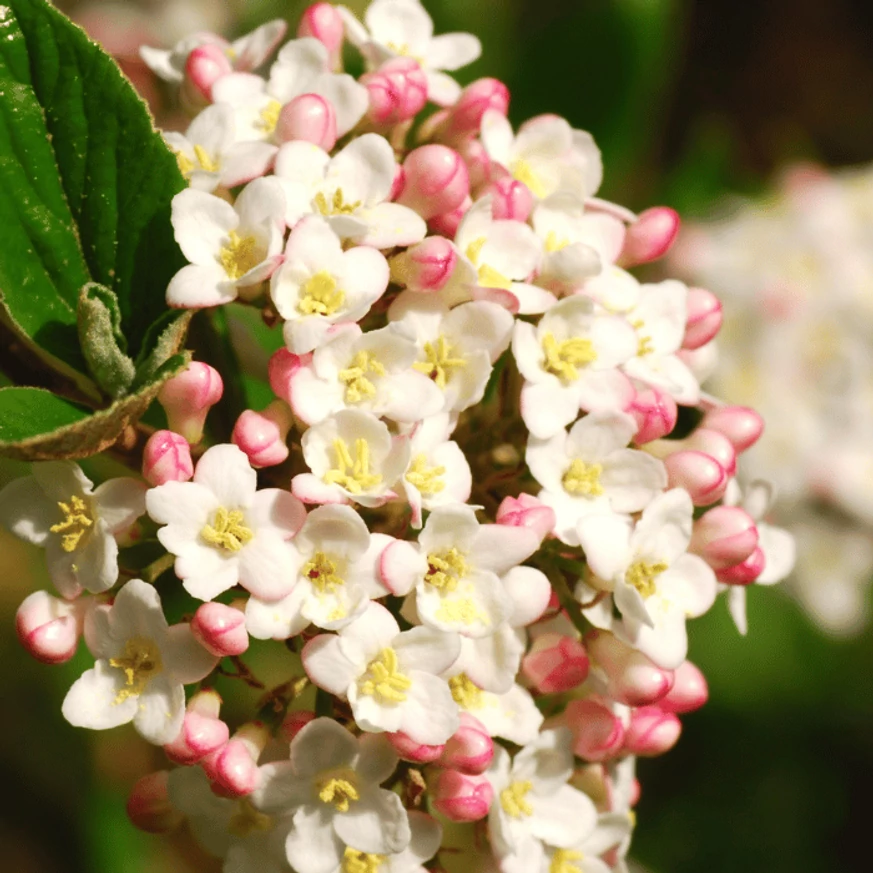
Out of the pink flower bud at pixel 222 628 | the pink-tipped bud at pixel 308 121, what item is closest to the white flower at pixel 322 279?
the pink-tipped bud at pixel 308 121

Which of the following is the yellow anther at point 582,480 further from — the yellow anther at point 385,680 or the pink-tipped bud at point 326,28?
the pink-tipped bud at point 326,28

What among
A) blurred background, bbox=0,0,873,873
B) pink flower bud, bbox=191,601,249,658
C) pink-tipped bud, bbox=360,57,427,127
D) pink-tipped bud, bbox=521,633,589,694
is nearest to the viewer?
pink flower bud, bbox=191,601,249,658

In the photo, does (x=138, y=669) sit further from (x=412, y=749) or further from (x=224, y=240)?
(x=224, y=240)

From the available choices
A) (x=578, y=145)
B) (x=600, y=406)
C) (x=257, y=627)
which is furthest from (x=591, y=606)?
(x=578, y=145)

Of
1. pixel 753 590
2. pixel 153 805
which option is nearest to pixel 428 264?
pixel 153 805

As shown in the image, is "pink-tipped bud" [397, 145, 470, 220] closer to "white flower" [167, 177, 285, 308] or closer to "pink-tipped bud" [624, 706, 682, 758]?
"white flower" [167, 177, 285, 308]

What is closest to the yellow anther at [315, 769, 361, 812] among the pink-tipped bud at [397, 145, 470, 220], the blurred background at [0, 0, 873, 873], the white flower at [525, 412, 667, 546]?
the white flower at [525, 412, 667, 546]

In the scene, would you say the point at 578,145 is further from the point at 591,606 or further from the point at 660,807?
the point at 660,807
